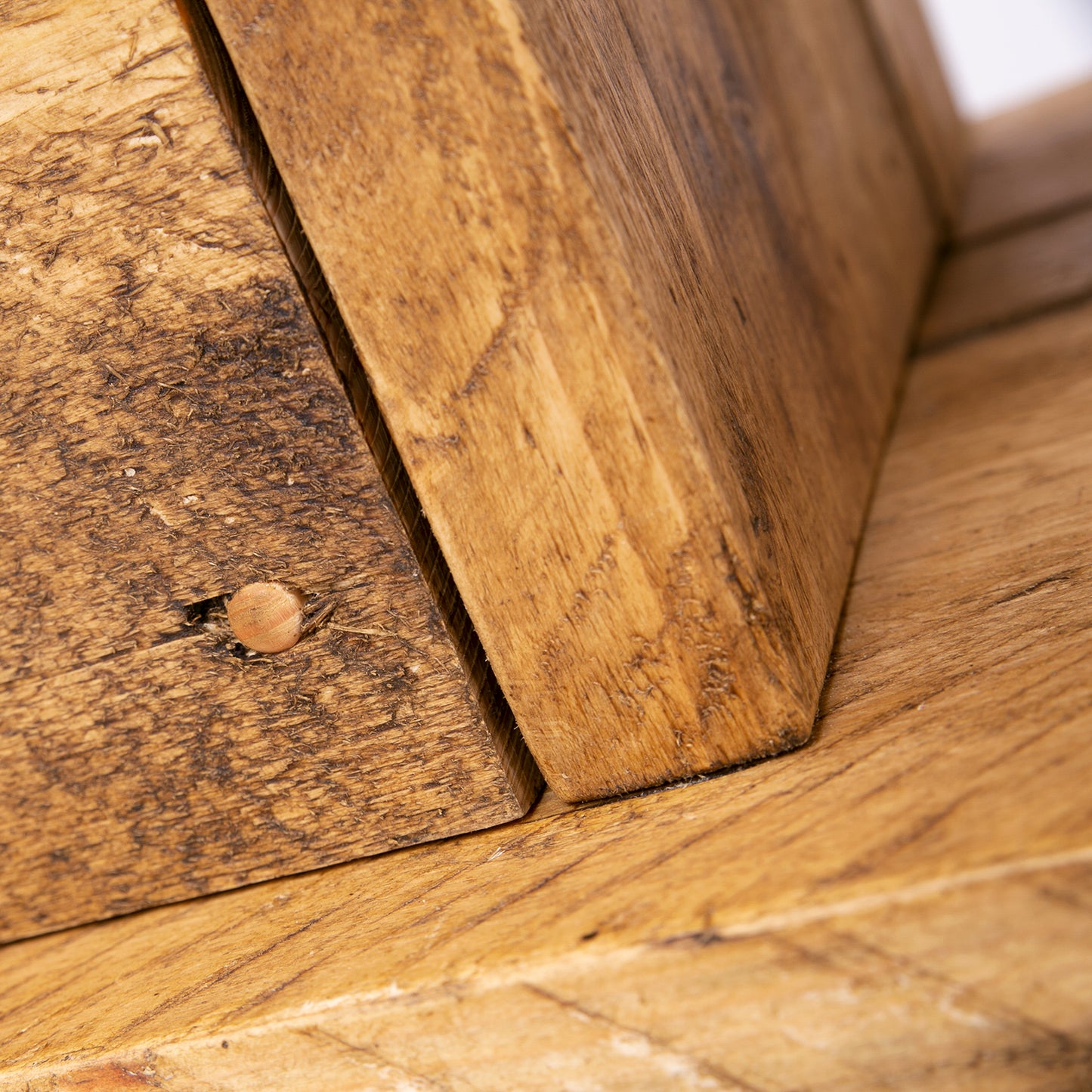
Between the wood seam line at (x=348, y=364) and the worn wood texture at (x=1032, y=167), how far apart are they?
68.9 inches

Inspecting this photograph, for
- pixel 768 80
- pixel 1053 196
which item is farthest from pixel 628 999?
pixel 1053 196

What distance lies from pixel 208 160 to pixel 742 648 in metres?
0.43

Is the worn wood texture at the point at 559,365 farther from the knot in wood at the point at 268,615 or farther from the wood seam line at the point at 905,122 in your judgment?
the wood seam line at the point at 905,122

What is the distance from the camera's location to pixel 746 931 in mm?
509

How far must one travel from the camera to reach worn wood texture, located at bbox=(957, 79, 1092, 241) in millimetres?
2207

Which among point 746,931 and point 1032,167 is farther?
point 1032,167

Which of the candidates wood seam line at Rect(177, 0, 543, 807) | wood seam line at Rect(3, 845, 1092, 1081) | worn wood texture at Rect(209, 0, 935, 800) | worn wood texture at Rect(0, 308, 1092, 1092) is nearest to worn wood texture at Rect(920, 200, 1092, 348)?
worn wood texture at Rect(0, 308, 1092, 1092)

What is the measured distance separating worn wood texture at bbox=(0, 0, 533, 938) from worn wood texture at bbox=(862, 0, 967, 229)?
2.06 meters

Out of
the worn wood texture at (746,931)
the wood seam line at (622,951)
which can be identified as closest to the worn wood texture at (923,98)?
the worn wood texture at (746,931)

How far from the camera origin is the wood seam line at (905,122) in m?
2.29

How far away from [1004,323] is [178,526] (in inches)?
49.9

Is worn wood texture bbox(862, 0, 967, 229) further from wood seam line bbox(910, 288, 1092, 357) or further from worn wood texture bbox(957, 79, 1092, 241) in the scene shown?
wood seam line bbox(910, 288, 1092, 357)

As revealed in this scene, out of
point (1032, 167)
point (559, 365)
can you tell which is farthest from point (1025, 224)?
point (559, 365)

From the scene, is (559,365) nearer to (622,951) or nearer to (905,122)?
(622,951)
